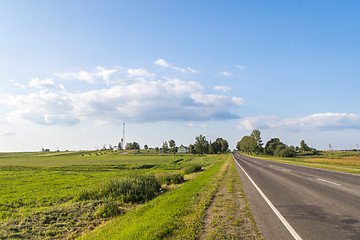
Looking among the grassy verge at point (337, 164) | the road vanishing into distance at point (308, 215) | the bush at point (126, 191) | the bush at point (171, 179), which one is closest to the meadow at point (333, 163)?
the grassy verge at point (337, 164)

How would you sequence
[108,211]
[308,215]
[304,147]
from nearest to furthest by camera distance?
1. [308,215]
2. [108,211]
3. [304,147]

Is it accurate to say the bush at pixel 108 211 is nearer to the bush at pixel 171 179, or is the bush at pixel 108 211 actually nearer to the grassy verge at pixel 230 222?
the grassy verge at pixel 230 222

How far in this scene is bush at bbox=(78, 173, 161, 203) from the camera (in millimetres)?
15168

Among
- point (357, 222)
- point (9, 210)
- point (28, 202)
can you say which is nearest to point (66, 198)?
point (28, 202)

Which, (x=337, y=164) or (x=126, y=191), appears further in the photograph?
(x=337, y=164)

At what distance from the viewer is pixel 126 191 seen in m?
15.7

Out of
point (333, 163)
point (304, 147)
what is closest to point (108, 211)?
point (333, 163)

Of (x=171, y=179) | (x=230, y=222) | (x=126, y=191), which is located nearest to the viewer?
(x=230, y=222)

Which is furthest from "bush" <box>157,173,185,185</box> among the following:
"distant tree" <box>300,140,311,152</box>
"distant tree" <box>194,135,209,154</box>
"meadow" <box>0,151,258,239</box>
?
"distant tree" <box>300,140,311,152</box>

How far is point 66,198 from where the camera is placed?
16.7 m

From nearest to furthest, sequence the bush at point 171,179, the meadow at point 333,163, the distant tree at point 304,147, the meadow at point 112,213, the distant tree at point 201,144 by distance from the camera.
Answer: the meadow at point 112,213
the bush at point 171,179
the meadow at point 333,163
the distant tree at point 201,144
the distant tree at point 304,147

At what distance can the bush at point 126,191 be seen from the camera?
15168mm

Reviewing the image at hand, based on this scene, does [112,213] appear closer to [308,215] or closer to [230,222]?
[230,222]

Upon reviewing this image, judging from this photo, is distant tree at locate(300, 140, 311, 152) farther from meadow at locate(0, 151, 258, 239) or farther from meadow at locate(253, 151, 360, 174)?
meadow at locate(0, 151, 258, 239)
